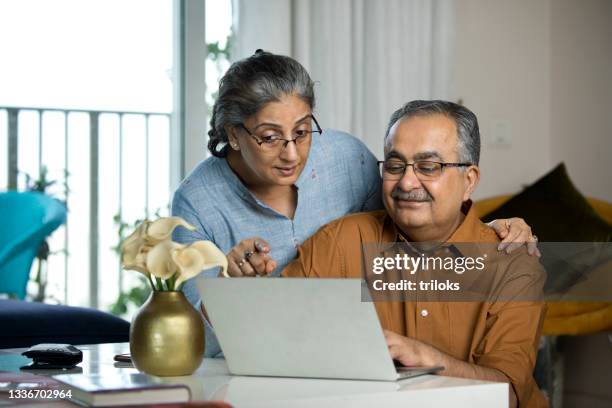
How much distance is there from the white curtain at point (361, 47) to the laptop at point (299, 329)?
6.91ft

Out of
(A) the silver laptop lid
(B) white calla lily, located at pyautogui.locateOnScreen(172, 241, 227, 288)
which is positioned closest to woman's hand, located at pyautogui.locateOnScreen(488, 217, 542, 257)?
(A) the silver laptop lid

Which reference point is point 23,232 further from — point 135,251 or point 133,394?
point 133,394

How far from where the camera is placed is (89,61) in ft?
13.0

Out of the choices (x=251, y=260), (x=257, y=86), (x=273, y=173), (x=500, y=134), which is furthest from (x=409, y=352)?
(x=500, y=134)

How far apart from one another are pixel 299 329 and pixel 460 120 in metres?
0.72

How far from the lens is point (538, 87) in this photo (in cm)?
431

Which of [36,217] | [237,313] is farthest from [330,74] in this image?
[237,313]

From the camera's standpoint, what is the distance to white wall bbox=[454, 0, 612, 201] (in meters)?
4.19

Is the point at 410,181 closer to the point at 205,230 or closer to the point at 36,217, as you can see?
the point at 205,230

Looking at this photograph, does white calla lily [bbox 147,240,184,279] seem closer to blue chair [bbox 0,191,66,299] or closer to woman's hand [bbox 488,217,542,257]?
woman's hand [bbox 488,217,542,257]

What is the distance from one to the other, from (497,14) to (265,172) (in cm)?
235

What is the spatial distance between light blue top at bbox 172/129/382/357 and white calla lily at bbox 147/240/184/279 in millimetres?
672

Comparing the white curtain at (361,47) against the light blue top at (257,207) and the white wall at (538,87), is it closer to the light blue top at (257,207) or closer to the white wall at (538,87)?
the white wall at (538,87)

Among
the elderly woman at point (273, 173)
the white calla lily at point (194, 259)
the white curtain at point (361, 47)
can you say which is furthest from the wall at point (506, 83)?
the white calla lily at point (194, 259)
